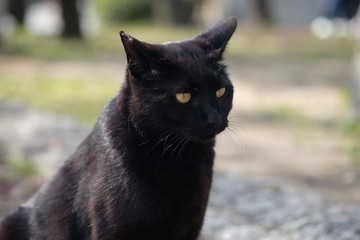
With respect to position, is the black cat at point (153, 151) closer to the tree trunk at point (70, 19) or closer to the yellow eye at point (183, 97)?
the yellow eye at point (183, 97)

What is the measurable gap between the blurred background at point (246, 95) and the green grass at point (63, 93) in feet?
0.05

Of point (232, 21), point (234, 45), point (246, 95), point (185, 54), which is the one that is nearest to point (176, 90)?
point (185, 54)

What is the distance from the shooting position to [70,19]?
15680 millimetres

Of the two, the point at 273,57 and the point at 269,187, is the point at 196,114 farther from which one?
the point at 273,57

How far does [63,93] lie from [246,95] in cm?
284

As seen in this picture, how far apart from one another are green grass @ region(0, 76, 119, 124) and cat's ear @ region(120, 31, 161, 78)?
542 cm

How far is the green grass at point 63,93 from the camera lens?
9562 mm

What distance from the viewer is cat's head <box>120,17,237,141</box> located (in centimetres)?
326

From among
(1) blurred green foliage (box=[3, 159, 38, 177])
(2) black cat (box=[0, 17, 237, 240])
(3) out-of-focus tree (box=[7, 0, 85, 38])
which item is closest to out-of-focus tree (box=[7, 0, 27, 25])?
(3) out-of-focus tree (box=[7, 0, 85, 38])

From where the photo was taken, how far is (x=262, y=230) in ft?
15.8

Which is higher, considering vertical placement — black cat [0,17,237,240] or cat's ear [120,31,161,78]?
cat's ear [120,31,161,78]

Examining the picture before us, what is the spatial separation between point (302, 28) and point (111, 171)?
14.9 meters

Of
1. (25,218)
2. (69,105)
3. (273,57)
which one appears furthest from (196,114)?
(273,57)

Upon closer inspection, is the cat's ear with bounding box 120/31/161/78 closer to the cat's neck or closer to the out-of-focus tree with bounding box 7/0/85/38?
the cat's neck
